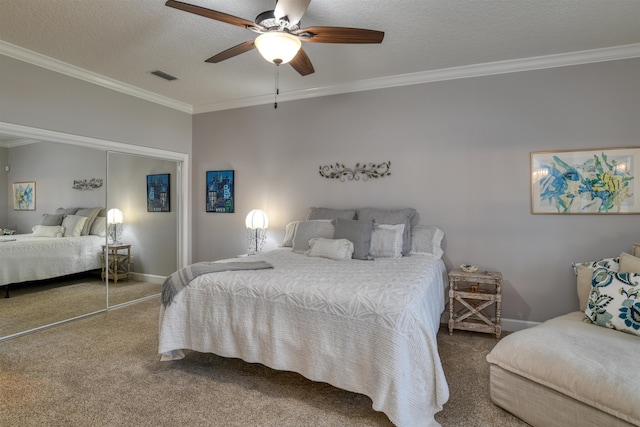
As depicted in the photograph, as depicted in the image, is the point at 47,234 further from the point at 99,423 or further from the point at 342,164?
the point at 342,164

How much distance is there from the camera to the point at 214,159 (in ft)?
16.0

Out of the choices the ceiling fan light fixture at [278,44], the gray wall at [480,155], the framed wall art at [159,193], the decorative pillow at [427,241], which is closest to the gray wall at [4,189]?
the framed wall art at [159,193]

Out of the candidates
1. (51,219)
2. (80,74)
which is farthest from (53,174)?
(80,74)

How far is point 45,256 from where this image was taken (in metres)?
3.52

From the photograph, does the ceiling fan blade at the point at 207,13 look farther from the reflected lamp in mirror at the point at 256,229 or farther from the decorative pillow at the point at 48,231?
the decorative pillow at the point at 48,231

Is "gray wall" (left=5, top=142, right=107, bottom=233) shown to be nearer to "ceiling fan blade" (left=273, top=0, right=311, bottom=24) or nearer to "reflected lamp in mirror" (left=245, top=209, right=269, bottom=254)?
"reflected lamp in mirror" (left=245, top=209, right=269, bottom=254)

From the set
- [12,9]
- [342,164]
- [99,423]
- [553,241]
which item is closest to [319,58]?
Answer: [342,164]

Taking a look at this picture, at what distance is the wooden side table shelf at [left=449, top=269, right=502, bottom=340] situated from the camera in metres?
3.04

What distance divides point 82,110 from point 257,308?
3113 mm

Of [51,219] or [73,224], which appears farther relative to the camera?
[73,224]

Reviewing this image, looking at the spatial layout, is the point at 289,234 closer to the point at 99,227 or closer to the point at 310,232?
the point at 310,232

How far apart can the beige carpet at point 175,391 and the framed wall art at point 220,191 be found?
2.15 metres

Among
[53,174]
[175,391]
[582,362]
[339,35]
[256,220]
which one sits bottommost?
[175,391]

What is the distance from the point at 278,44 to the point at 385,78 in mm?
1990
